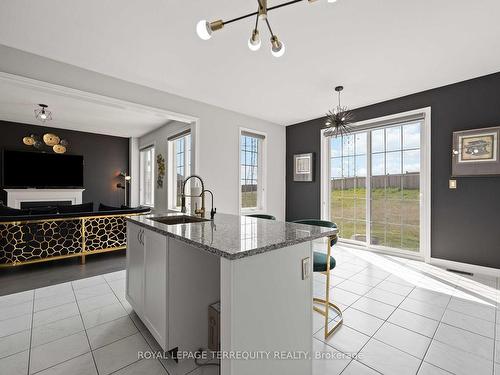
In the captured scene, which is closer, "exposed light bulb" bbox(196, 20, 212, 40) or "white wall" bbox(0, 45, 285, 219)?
"exposed light bulb" bbox(196, 20, 212, 40)

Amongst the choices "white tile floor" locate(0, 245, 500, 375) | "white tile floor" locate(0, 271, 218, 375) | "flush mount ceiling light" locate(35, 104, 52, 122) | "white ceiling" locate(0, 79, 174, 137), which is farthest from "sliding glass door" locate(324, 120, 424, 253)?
"flush mount ceiling light" locate(35, 104, 52, 122)

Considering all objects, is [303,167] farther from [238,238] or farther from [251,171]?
[238,238]

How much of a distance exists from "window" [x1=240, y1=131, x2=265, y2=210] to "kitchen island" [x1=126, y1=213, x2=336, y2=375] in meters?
2.99

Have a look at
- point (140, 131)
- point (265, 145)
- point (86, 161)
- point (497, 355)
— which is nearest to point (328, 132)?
point (265, 145)

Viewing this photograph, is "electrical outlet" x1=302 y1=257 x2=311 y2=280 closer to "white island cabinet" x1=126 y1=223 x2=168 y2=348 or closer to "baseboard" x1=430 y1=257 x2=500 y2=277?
"white island cabinet" x1=126 y1=223 x2=168 y2=348

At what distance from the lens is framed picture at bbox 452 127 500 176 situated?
2.99m

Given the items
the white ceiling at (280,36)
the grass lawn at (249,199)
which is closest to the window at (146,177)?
the grass lawn at (249,199)

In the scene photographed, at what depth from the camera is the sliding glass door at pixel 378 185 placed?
3748 mm

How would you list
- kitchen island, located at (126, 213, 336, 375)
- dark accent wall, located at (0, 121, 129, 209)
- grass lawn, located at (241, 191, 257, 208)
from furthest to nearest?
dark accent wall, located at (0, 121, 129, 209) < grass lawn, located at (241, 191, 257, 208) < kitchen island, located at (126, 213, 336, 375)

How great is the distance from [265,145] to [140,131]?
3638 mm

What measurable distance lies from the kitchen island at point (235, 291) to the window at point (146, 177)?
5046 mm

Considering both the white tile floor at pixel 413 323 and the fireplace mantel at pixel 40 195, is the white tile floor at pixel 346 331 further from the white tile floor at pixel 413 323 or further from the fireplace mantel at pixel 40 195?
the fireplace mantel at pixel 40 195

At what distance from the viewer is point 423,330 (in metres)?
1.92

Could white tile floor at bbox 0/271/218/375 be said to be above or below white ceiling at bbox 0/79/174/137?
below
